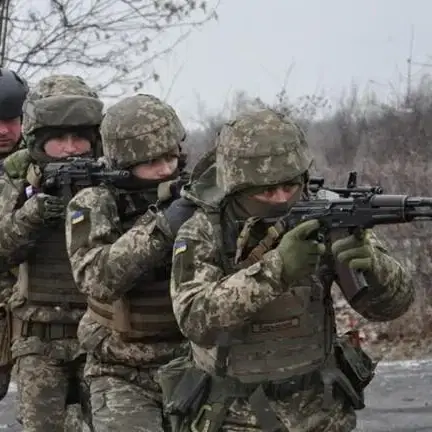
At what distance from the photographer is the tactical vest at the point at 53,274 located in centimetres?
509

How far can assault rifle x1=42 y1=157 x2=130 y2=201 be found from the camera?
15.2 feet

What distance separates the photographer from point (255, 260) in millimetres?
3510

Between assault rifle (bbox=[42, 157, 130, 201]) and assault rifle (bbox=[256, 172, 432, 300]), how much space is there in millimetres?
1250

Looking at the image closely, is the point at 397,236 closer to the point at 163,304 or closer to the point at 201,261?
the point at 163,304

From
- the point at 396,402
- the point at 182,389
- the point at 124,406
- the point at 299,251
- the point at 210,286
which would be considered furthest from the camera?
the point at 396,402

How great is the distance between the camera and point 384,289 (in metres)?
3.57

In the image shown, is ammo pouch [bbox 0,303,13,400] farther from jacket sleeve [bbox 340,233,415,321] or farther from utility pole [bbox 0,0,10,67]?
utility pole [bbox 0,0,10,67]

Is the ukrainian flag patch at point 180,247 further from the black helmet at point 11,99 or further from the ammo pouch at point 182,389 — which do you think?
the black helmet at point 11,99

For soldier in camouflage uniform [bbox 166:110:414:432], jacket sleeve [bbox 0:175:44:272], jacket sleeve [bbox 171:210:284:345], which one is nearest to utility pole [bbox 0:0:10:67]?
jacket sleeve [bbox 0:175:44:272]

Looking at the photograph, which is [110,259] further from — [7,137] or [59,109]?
[7,137]

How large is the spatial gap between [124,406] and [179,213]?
858 millimetres

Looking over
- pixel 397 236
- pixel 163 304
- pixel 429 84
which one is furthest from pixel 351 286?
pixel 429 84

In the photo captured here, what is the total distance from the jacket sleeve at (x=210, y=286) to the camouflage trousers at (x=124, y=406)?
34.8 inches

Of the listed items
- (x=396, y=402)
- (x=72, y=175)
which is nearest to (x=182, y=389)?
(x=72, y=175)
